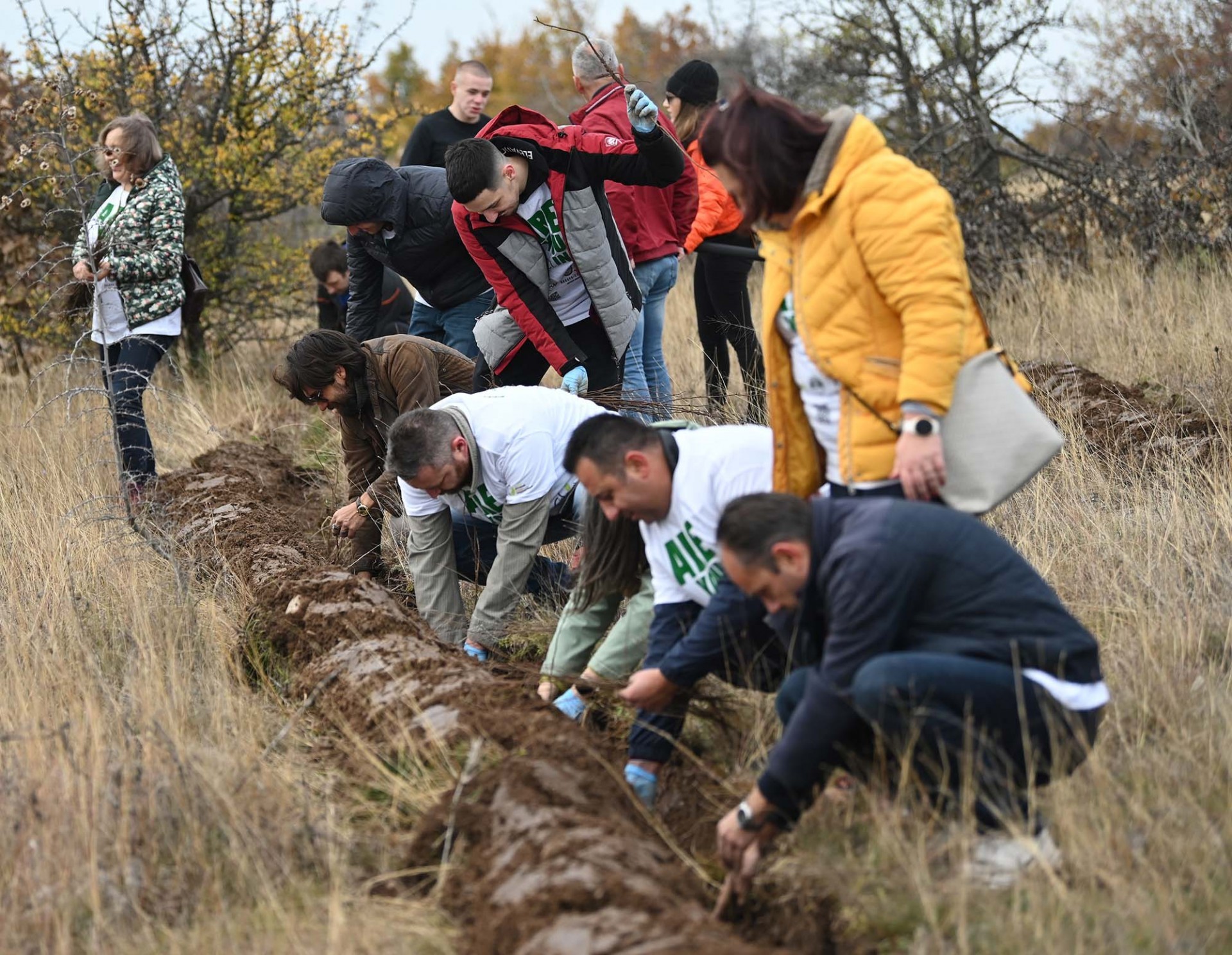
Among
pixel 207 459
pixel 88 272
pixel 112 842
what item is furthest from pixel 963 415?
pixel 207 459

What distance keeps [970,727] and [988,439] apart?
0.76 metres

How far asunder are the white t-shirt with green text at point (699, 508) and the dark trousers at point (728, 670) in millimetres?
124

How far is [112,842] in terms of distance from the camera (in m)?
3.41

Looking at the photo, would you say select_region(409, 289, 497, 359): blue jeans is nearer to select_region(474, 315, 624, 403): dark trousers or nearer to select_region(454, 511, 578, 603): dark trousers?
select_region(474, 315, 624, 403): dark trousers

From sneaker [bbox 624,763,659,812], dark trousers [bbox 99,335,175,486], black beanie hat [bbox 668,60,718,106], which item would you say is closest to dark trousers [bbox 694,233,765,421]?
black beanie hat [bbox 668,60,718,106]

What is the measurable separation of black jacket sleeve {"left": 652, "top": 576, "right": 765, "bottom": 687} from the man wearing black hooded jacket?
3.31m

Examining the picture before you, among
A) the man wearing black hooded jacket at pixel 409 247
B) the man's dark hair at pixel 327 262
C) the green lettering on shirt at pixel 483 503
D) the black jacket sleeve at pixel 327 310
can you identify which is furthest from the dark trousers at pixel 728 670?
the black jacket sleeve at pixel 327 310

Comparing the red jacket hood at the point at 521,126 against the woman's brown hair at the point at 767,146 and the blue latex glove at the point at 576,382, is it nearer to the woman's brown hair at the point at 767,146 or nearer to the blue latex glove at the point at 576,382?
the blue latex glove at the point at 576,382

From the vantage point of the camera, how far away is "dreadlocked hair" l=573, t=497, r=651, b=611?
4125 millimetres

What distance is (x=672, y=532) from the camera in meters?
3.75

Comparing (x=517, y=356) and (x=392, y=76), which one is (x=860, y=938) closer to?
(x=517, y=356)

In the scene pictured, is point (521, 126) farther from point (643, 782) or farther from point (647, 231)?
point (643, 782)

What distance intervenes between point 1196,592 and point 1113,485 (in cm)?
137

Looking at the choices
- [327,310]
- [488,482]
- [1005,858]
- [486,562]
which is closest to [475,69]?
[327,310]
